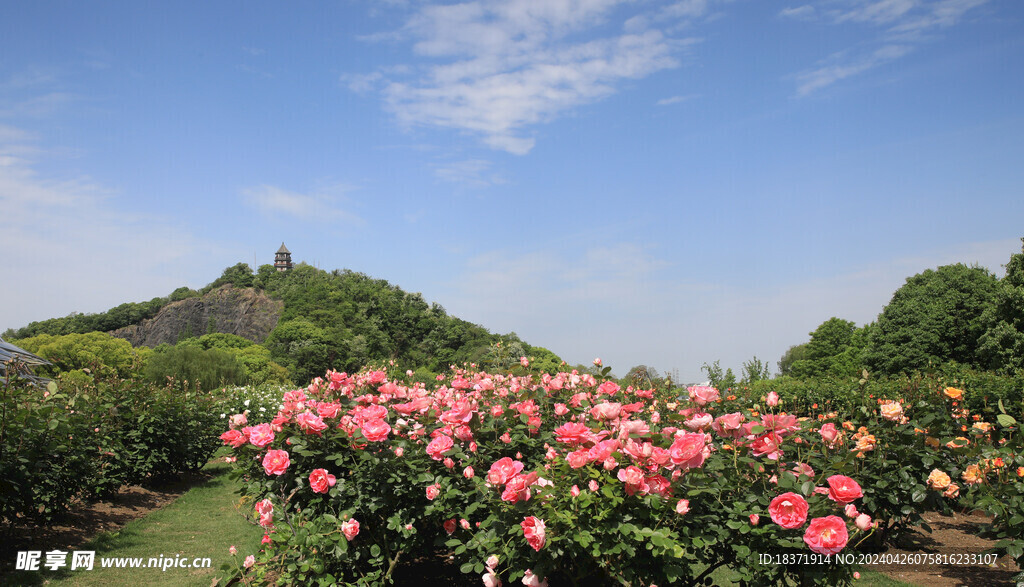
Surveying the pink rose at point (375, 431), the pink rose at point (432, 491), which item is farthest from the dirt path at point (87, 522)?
the pink rose at point (432, 491)

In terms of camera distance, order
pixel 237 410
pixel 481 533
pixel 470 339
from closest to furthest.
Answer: pixel 481 533
pixel 237 410
pixel 470 339

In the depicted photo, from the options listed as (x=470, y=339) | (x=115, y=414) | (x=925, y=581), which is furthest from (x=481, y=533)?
(x=470, y=339)

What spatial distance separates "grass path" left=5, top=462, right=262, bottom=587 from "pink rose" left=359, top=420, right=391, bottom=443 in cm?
86

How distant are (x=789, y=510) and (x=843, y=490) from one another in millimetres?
203

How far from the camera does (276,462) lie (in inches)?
110

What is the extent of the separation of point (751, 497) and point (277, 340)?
72623 millimetres

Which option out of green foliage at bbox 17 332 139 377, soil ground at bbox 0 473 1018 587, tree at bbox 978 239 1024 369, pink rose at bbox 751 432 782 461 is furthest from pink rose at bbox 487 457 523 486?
green foliage at bbox 17 332 139 377

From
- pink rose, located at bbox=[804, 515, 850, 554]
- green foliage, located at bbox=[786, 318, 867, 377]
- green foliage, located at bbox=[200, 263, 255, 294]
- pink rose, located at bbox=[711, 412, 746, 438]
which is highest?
green foliage, located at bbox=[200, 263, 255, 294]

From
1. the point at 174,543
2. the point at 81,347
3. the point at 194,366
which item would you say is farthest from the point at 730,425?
the point at 81,347

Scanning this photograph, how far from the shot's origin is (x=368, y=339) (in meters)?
67.5

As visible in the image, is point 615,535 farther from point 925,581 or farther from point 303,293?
point 303,293

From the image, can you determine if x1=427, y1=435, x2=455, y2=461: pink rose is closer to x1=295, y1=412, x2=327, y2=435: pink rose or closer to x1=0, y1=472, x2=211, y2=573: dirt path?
x1=295, y1=412, x2=327, y2=435: pink rose

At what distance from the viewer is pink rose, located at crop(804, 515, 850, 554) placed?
2.02 m

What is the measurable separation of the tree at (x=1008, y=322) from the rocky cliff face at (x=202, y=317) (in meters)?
91.2
